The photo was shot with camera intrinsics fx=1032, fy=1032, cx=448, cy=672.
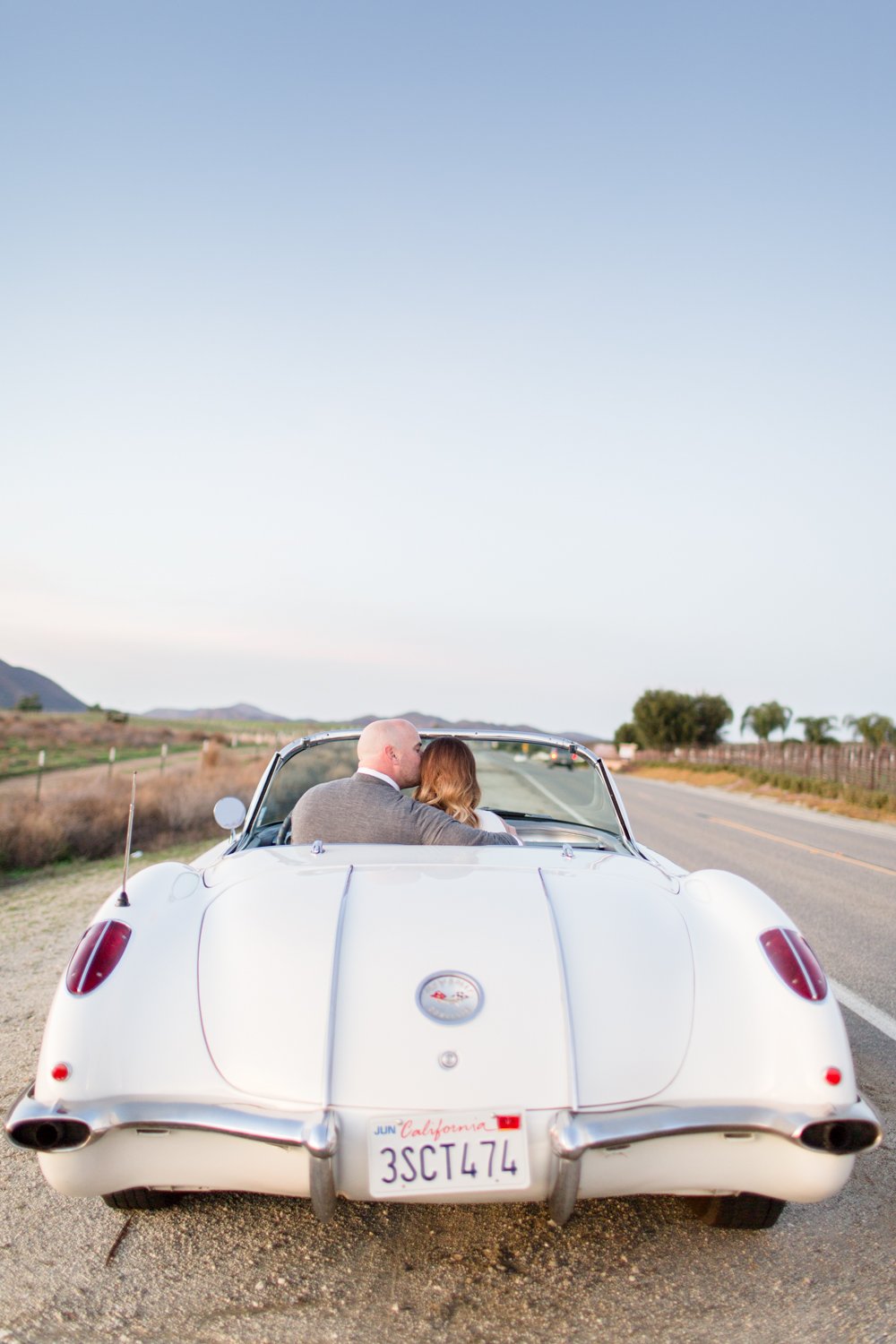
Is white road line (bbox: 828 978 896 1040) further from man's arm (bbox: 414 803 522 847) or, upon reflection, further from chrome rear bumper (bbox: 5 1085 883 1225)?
chrome rear bumper (bbox: 5 1085 883 1225)

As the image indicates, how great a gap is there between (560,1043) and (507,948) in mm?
304

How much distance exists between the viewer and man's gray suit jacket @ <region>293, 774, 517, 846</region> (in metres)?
3.77

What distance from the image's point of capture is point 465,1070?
2654 mm

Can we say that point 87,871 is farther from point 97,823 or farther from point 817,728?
point 817,728

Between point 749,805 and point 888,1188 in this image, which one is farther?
point 749,805

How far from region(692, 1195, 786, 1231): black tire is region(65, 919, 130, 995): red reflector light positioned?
6.42ft

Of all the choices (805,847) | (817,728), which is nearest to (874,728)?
(817,728)

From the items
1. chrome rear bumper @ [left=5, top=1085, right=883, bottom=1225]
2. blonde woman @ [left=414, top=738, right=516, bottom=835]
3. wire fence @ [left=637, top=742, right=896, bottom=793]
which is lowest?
chrome rear bumper @ [left=5, top=1085, right=883, bottom=1225]

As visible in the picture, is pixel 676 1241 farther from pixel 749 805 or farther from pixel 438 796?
pixel 749 805

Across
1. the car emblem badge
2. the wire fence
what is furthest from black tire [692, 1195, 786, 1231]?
the wire fence

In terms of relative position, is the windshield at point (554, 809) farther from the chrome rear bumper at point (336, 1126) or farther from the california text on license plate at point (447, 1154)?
the california text on license plate at point (447, 1154)

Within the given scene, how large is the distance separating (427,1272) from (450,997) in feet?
2.81

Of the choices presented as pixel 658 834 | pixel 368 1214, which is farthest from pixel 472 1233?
pixel 658 834

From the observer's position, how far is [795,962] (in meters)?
3.08
